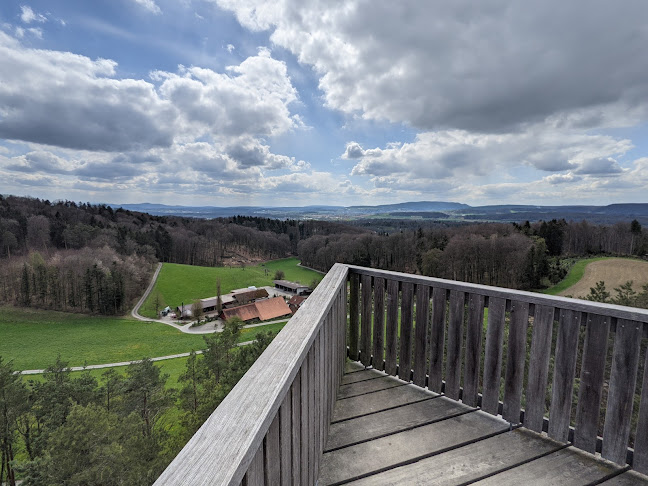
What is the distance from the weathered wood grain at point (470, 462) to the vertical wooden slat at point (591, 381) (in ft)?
0.62

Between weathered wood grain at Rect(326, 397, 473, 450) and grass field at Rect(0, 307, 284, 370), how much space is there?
97.9ft

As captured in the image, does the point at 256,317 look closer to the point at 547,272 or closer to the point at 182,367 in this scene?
the point at 182,367

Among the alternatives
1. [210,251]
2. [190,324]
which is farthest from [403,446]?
[210,251]

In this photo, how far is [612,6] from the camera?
221 inches

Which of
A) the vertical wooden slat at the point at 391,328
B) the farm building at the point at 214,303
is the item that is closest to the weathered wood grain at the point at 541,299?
the vertical wooden slat at the point at 391,328

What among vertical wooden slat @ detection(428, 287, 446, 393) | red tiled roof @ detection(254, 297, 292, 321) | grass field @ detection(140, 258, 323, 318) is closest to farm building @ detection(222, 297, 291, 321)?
red tiled roof @ detection(254, 297, 292, 321)

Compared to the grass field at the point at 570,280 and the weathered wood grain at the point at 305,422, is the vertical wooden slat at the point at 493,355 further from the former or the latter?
the grass field at the point at 570,280

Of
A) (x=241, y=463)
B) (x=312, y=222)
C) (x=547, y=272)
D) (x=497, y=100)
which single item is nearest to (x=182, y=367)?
(x=497, y=100)

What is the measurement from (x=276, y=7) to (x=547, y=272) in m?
38.9

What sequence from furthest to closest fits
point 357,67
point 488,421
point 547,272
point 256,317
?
point 256,317
point 547,272
point 357,67
point 488,421

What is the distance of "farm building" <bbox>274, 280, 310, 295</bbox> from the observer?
161 feet

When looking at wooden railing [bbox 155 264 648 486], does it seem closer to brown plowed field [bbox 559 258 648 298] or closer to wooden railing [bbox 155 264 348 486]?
wooden railing [bbox 155 264 348 486]

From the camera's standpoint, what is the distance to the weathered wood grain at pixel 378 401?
2.40m

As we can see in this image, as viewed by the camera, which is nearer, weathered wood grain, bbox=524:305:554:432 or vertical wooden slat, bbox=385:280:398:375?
weathered wood grain, bbox=524:305:554:432
